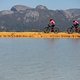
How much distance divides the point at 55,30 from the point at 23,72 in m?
34.5

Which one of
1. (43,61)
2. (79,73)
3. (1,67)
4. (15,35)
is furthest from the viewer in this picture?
(15,35)

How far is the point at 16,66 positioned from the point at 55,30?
106 feet

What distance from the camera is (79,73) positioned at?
21.3m

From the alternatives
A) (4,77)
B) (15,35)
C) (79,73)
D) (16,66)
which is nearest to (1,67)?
(16,66)

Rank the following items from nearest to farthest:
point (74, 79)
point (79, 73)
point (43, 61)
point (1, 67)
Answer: point (74, 79) < point (79, 73) < point (1, 67) < point (43, 61)

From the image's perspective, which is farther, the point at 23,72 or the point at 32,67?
the point at 32,67

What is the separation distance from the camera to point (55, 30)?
55.7 m

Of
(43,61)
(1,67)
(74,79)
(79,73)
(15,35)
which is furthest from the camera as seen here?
(15,35)

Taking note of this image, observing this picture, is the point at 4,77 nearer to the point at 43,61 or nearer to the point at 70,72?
the point at 70,72

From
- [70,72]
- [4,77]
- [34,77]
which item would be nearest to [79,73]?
[70,72]

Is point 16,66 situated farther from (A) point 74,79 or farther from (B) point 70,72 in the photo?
(A) point 74,79

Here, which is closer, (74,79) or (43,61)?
(74,79)

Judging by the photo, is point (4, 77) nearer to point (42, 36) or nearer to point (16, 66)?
point (16, 66)

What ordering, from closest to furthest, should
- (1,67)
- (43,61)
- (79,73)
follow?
(79,73), (1,67), (43,61)
